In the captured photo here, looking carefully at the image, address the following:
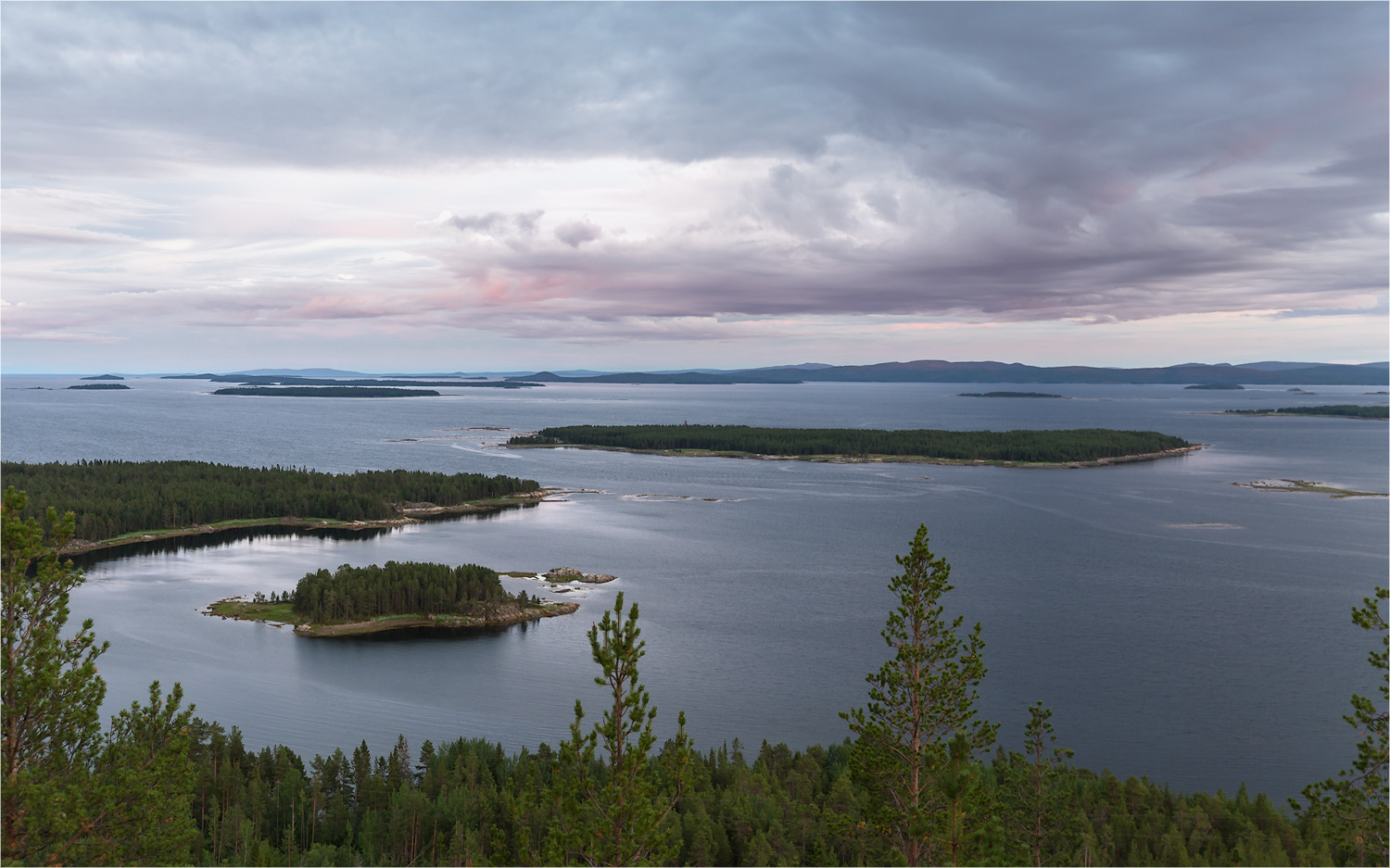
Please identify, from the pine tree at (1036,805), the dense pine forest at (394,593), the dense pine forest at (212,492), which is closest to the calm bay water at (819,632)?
the dense pine forest at (394,593)

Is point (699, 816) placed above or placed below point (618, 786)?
below

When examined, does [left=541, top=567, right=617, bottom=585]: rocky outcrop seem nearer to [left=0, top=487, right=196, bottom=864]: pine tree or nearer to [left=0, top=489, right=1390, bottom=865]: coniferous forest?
[left=0, top=489, right=1390, bottom=865]: coniferous forest

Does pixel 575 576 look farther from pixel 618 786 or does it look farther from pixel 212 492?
pixel 618 786

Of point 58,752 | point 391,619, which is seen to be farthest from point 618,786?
point 391,619

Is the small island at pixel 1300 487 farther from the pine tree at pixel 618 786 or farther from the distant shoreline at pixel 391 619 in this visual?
the pine tree at pixel 618 786

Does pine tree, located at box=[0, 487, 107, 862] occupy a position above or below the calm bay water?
above

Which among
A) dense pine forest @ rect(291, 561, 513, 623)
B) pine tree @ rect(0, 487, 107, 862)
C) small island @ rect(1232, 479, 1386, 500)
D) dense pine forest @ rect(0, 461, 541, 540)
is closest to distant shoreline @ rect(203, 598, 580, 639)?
dense pine forest @ rect(291, 561, 513, 623)

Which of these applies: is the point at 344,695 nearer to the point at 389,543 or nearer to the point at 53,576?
the point at 53,576

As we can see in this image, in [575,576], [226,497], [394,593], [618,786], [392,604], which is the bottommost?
[392,604]
